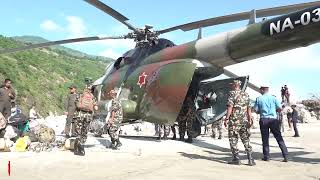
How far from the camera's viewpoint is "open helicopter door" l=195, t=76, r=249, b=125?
12430 mm

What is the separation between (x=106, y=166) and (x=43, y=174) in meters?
1.27

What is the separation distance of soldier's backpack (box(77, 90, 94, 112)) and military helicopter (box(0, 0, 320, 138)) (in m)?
2.56

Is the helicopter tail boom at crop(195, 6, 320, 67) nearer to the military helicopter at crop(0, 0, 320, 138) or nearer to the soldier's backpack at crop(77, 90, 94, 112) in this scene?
the military helicopter at crop(0, 0, 320, 138)

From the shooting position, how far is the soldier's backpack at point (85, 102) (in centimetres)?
918

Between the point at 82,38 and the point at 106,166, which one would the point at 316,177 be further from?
the point at 82,38

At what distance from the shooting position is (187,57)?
11.5 meters

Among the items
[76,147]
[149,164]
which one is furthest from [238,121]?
[76,147]

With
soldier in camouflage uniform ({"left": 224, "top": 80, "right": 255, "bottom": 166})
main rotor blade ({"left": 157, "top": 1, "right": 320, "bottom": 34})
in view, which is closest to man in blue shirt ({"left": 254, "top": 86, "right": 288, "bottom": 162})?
soldier in camouflage uniform ({"left": 224, "top": 80, "right": 255, "bottom": 166})

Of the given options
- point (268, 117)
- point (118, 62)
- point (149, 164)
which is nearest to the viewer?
point (149, 164)

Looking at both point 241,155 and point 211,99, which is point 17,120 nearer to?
point 211,99

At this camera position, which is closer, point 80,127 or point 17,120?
point 80,127

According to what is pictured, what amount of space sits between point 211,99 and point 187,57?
186cm

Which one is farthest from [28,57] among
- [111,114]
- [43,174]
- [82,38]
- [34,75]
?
[43,174]

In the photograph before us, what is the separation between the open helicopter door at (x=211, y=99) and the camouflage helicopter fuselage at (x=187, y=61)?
1.49ft
